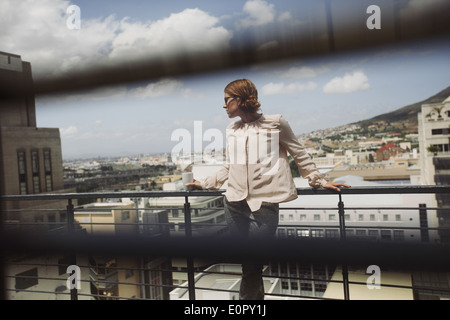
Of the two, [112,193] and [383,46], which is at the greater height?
[383,46]

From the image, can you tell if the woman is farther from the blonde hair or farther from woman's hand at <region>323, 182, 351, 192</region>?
woman's hand at <region>323, 182, 351, 192</region>

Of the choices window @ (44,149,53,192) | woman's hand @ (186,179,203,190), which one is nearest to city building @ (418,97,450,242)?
window @ (44,149,53,192)

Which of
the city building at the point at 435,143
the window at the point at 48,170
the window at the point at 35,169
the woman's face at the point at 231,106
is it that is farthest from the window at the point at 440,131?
the woman's face at the point at 231,106

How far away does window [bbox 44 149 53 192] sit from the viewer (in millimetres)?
3227

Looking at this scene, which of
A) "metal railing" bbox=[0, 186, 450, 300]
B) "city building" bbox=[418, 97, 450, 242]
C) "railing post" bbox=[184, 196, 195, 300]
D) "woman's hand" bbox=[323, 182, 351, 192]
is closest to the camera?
"metal railing" bbox=[0, 186, 450, 300]

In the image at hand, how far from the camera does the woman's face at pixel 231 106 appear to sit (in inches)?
49.8

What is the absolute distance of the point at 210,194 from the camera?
5.15 ft

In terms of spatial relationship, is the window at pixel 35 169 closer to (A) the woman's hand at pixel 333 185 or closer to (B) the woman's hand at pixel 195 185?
(B) the woman's hand at pixel 195 185

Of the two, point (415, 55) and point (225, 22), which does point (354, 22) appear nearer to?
point (415, 55)

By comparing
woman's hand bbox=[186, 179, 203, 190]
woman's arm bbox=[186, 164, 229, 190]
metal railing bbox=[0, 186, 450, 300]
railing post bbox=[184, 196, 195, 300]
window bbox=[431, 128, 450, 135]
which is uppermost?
window bbox=[431, 128, 450, 135]

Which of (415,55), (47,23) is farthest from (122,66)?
(415,55)

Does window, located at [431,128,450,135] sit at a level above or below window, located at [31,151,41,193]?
above

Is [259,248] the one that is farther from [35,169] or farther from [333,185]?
[35,169]
